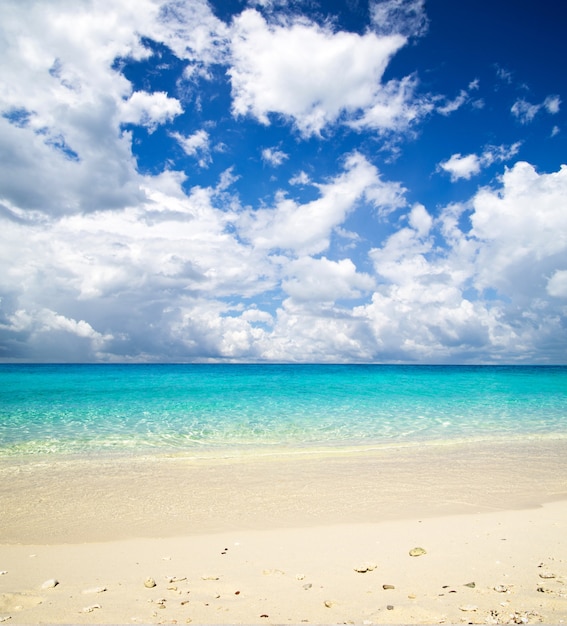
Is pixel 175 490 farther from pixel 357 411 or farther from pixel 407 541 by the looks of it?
pixel 357 411

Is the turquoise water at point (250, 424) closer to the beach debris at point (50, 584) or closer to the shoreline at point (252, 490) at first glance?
the shoreline at point (252, 490)

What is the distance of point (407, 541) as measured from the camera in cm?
641

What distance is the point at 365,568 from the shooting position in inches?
212

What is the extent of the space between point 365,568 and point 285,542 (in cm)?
161

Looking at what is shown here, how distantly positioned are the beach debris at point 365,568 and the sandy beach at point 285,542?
0.02 meters

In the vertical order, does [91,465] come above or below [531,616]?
below


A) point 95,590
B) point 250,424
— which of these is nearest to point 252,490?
point 95,590

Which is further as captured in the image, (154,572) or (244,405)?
(244,405)

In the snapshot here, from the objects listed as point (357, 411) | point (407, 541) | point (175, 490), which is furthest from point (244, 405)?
point (407, 541)

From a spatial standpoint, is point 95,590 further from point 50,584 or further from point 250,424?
point 250,424

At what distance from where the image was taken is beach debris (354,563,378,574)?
5.33 meters

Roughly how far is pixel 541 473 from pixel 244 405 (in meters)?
18.8

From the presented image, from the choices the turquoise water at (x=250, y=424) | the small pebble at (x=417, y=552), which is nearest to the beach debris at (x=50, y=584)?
the small pebble at (x=417, y=552)

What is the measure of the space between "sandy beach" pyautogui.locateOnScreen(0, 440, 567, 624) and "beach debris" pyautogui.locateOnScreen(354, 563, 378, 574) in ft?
0.05
